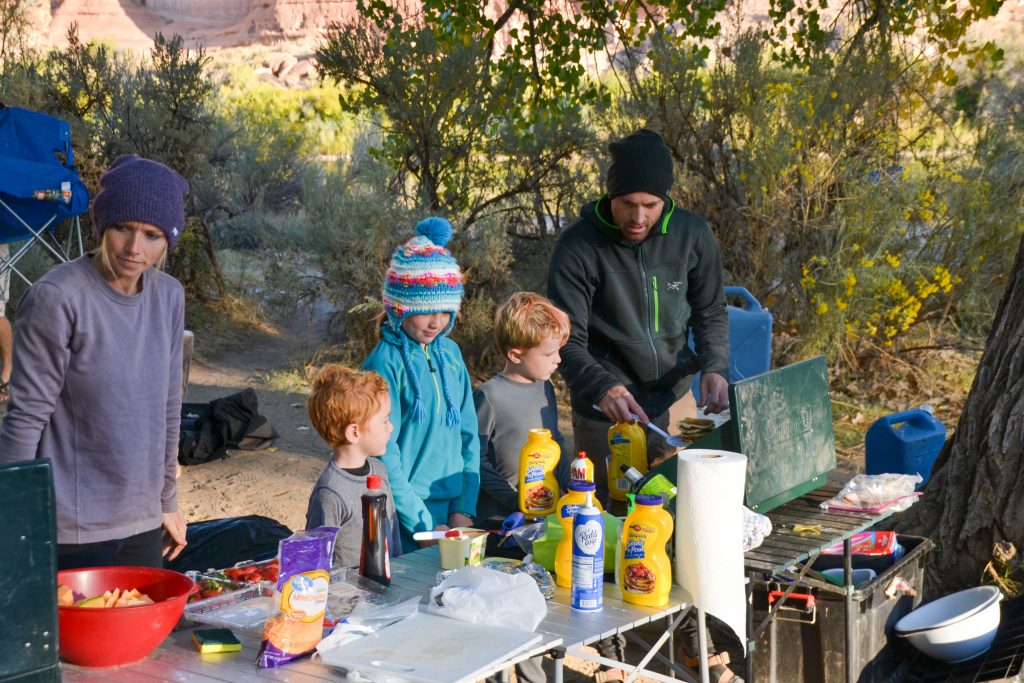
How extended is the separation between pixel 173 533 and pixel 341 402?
23.2 inches

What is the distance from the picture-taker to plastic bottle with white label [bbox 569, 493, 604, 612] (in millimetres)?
2613

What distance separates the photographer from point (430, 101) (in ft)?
30.1

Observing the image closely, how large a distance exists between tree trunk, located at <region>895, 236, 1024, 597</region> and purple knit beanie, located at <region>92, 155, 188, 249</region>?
3.16 meters

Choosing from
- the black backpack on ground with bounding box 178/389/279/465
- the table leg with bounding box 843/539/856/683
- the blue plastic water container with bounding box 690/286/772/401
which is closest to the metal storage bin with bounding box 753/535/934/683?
the table leg with bounding box 843/539/856/683

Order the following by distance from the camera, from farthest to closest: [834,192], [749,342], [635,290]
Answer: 1. [834,192]
2. [749,342]
3. [635,290]

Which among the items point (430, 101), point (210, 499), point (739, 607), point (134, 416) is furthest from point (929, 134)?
point (134, 416)

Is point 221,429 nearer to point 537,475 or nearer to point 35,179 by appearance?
point 35,179

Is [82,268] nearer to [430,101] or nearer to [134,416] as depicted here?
[134,416]

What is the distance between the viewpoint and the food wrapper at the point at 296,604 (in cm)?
230

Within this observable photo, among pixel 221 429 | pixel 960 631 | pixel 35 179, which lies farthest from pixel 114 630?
pixel 35 179

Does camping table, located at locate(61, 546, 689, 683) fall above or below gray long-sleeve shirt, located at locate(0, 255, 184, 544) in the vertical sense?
below

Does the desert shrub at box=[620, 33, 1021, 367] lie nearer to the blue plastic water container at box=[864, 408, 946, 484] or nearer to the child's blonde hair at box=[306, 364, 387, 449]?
the blue plastic water container at box=[864, 408, 946, 484]

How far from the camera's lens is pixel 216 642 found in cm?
236

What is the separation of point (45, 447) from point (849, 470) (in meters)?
5.54
